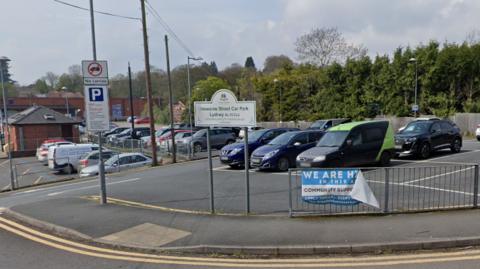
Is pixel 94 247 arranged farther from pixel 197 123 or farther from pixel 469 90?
pixel 469 90

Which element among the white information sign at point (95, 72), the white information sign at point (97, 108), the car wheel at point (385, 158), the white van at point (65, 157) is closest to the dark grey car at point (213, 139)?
the white van at point (65, 157)

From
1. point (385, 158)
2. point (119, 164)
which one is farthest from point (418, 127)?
point (119, 164)

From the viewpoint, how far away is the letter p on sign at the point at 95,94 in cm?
981

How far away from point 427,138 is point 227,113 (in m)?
11.3

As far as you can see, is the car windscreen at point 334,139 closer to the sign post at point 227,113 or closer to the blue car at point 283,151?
the blue car at point 283,151

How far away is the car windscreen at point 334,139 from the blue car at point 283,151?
165cm

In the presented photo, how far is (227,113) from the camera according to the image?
344 inches

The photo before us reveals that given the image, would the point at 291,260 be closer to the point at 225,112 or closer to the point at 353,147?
the point at 225,112

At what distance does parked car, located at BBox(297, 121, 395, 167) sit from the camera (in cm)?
1322

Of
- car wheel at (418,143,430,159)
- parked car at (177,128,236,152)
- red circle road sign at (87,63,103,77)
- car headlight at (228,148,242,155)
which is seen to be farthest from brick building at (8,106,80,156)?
car wheel at (418,143,430,159)

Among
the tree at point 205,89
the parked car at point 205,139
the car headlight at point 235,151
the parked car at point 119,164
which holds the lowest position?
the parked car at point 119,164

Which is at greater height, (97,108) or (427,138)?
(97,108)

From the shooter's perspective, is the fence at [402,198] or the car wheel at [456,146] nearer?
the fence at [402,198]

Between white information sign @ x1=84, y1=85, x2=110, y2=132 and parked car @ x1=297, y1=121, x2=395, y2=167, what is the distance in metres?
6.67
